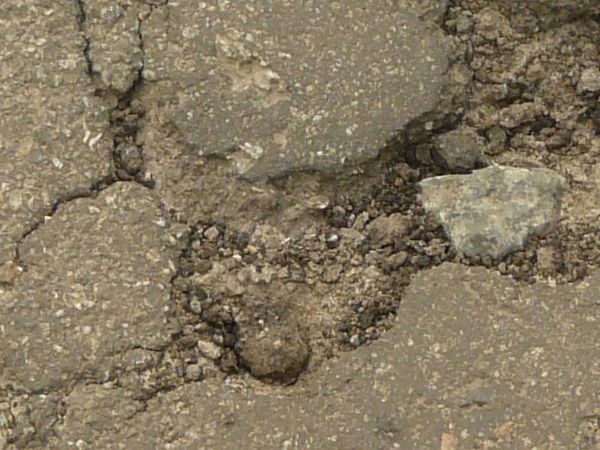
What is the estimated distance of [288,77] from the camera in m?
2.25

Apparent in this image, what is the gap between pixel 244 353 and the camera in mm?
2107

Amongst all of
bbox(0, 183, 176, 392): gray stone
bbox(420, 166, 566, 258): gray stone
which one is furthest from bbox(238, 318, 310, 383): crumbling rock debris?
bbox(420, 166, 566, 258): gray stone

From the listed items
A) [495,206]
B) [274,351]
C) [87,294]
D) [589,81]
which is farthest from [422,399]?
[589,81]

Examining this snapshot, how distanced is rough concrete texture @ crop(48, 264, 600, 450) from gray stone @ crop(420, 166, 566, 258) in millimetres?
137

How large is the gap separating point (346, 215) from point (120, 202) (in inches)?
18.3

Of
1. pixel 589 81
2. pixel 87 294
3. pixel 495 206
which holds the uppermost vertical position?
pixel 589 81

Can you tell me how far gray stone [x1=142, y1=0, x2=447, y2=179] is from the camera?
2.21 meters

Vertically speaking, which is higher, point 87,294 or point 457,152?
point 457,152

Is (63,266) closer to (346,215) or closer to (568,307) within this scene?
(346,215)

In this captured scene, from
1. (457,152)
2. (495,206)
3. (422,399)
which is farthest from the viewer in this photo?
(457,152)

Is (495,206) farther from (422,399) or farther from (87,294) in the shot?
(87,294)

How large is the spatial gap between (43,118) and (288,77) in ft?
1.69

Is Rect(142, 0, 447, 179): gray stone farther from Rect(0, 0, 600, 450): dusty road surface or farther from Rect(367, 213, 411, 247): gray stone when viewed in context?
Rect(367, 213, 411, 247): gray stone

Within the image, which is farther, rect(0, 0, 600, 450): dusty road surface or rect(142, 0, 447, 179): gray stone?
rect(142, 0, 447, 179): gray stone
